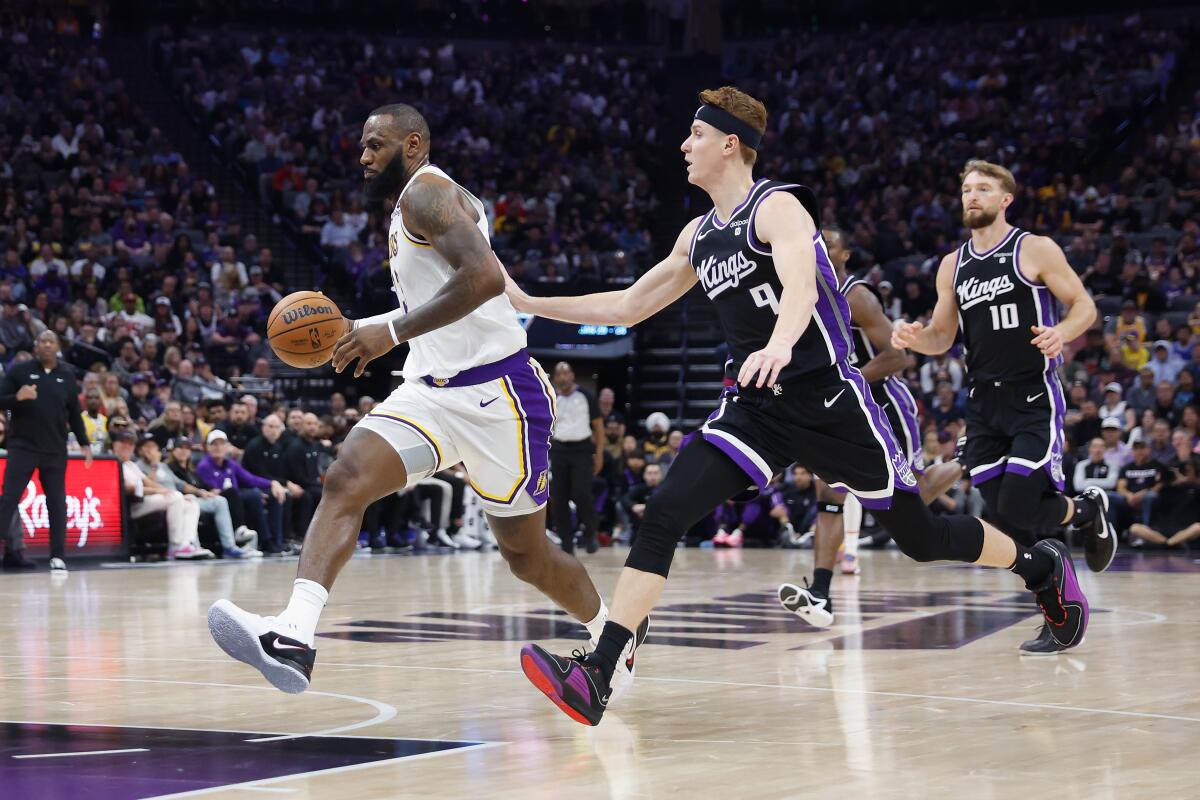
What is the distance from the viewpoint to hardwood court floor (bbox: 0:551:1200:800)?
3.94 meters

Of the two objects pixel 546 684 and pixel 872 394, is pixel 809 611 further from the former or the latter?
pixel 546 684

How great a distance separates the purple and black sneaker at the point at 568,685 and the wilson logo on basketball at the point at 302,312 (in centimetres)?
137

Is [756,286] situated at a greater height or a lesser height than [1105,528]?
greater

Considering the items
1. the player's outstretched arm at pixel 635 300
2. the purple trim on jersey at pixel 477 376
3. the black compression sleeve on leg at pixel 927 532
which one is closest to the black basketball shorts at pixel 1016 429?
the black compression sleeve on leg at pixel 927 532

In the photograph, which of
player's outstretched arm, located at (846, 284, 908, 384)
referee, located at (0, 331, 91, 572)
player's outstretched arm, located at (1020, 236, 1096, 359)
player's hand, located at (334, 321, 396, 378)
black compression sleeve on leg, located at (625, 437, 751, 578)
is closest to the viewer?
player's hand, located at (334, 321, 396, 378)

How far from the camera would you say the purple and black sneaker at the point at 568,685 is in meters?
4.67

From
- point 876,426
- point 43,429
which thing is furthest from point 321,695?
point 43,429

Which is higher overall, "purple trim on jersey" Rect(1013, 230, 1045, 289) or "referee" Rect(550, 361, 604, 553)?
"purple trim on jersey" Rect(1013, 230, 1045, 289)

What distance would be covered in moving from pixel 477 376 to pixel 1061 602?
281 centimetres

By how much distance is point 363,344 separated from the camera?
4.87 m

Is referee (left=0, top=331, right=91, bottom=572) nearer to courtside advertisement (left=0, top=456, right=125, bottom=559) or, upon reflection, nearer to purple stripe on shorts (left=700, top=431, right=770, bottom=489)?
courtside advertisement (left=0, top=456, right=125, bottom=559)

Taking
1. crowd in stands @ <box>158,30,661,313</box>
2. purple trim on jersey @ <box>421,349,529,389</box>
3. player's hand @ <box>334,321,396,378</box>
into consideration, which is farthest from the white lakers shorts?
crowd in stands @ <box>158,30,661,313</box>

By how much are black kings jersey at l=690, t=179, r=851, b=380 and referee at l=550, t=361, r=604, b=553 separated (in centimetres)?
966

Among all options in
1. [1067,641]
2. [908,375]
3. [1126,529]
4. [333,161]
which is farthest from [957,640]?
[333,161]
